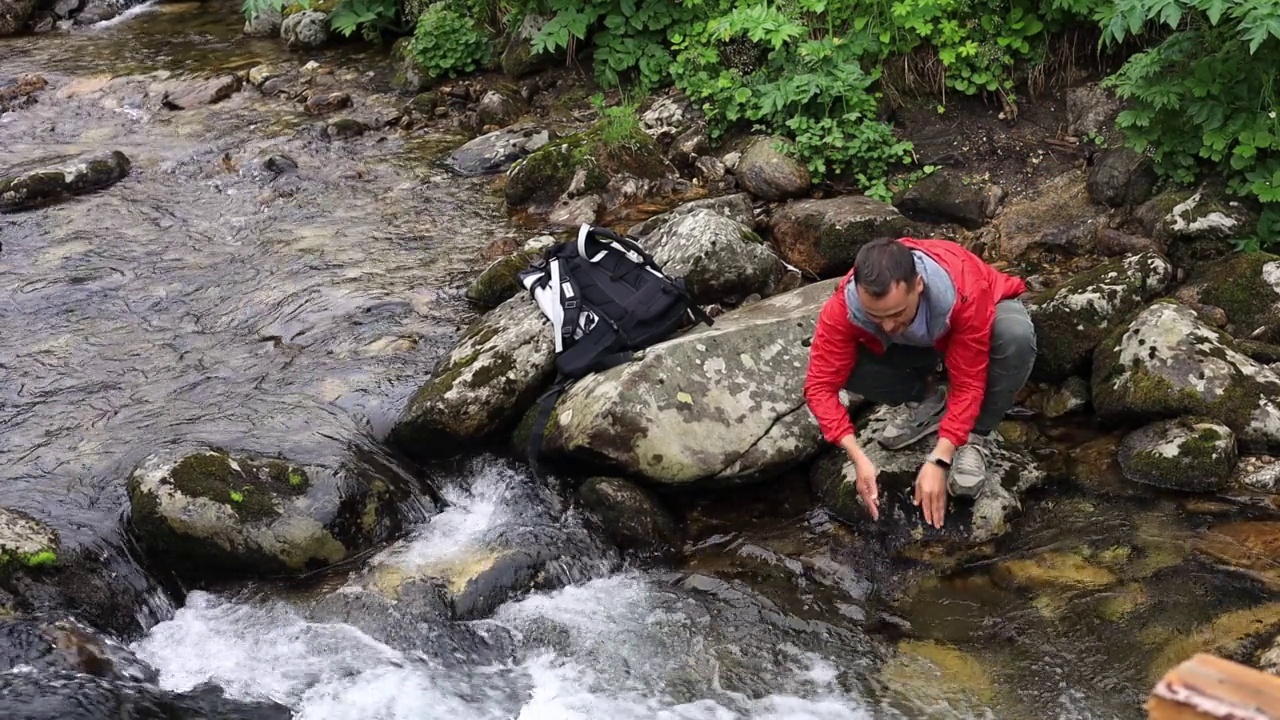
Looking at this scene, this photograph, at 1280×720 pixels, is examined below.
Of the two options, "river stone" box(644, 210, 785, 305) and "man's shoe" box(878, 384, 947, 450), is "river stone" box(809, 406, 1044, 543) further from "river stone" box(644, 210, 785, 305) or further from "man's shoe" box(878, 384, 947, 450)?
"river stone" box(644, 210, 785, 305)

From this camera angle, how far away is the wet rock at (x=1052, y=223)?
6812mm

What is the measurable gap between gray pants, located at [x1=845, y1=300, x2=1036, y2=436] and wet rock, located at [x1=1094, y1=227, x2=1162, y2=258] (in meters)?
2.01

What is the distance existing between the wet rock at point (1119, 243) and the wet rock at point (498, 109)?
637cm

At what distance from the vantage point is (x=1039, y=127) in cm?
772

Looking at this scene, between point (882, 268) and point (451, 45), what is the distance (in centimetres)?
909

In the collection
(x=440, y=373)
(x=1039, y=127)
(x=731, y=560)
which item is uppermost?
(x=1039, y=127)

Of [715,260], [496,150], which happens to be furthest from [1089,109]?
[496,150]

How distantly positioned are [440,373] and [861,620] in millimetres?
2959

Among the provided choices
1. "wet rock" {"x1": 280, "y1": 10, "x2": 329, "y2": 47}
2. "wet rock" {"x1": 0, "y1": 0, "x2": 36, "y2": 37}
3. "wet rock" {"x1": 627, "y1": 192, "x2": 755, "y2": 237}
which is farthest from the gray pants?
"wet rock" {"x1": 0, "y1": 0, "x2": 36, "y2": 37}

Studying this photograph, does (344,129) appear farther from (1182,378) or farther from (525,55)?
(1182,378)

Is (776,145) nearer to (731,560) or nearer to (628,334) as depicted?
(628,334)

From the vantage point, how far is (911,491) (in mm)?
5012

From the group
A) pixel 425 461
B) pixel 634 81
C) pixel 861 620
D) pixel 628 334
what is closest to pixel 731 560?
pixel 861 620

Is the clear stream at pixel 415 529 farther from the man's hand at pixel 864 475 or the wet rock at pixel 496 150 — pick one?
the man's hand at pixel 864 475
